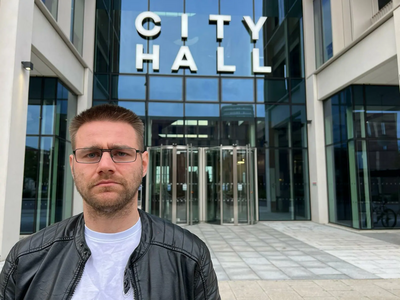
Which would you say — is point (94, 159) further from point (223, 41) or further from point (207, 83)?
point (223, 41)

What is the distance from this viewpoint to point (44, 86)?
8727mm

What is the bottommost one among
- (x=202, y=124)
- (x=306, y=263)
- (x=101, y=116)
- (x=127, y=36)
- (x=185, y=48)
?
(x=306, y=263)

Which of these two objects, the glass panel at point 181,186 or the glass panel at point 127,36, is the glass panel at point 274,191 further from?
the glass panel at point 127,36

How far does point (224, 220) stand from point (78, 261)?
10.2 metres

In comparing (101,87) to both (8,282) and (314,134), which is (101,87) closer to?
(314,134)

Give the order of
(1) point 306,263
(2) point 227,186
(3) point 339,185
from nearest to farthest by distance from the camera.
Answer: (1) point 306,263 → (3) point 339,185 → (2) point 227,186

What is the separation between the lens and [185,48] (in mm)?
11914

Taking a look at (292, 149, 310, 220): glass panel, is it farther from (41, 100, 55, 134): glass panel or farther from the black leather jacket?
the black leather jacket

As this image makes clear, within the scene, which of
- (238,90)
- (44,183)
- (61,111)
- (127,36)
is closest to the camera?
(44,183)

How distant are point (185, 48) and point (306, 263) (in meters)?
9.32

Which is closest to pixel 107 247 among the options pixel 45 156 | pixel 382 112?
pixel 45 156

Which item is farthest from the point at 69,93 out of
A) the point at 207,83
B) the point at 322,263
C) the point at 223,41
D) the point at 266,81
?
the point at 322,263

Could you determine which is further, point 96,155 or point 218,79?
point 218,79

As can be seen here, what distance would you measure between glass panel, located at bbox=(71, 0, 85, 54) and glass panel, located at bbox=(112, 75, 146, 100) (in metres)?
1.76
